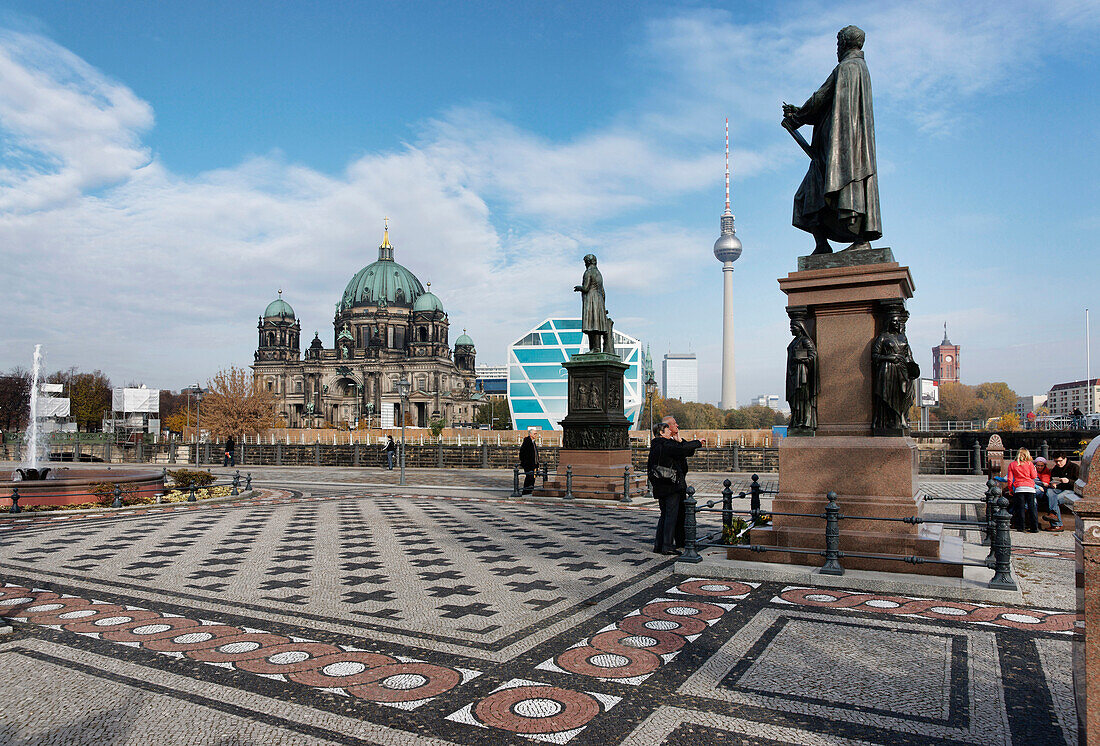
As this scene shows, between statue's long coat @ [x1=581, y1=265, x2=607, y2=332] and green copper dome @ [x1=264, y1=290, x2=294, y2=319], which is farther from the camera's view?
green copper dome @ [x1=264, y1=290, x2=294, y2=319]

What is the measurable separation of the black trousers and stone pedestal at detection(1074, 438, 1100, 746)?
23.3ft

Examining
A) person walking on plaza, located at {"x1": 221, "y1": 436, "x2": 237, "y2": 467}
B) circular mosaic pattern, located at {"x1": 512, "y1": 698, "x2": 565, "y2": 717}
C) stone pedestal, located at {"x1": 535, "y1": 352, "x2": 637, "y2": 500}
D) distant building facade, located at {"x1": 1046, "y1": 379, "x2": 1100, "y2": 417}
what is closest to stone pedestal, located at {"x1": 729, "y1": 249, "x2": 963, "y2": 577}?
circular mosaic pattern, located at {"x1": 512, "y1": 698, "x2": 565, "y2": 717}

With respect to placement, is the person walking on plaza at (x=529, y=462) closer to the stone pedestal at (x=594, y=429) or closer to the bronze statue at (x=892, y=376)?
the stone pedestal at (x=594, y=429)

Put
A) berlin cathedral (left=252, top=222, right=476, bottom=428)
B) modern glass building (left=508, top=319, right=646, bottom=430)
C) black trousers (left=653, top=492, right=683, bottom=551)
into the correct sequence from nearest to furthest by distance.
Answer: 1. black trousers (left=653, top=492, right=683, bottom=551)
2. modern glass building (left=508, top=319, right=646, bottom=430)
3. berlin cathedral (left=252, top=222, right=476, bottom=428)

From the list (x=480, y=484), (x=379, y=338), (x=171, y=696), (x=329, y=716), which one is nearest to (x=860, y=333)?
(x=329, y=716)

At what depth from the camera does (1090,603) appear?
253cm

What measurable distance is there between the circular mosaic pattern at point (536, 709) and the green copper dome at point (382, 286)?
13483 cm

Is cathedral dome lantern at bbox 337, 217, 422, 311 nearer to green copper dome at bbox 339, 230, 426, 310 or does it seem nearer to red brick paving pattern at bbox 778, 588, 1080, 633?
green copper dome at bbox 339, 230, 426, 310

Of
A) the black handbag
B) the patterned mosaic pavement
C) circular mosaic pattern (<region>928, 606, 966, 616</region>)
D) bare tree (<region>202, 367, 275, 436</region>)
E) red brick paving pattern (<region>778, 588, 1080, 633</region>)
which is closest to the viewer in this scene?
the patterned mosaic pavement

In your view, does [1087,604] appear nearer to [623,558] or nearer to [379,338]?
[623,558]

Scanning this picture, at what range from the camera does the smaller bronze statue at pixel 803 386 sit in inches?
324

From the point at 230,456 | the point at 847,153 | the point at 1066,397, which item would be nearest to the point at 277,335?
the point at 230,456

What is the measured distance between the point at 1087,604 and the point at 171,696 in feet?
17.2

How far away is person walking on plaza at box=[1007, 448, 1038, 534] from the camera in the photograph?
12.1m
